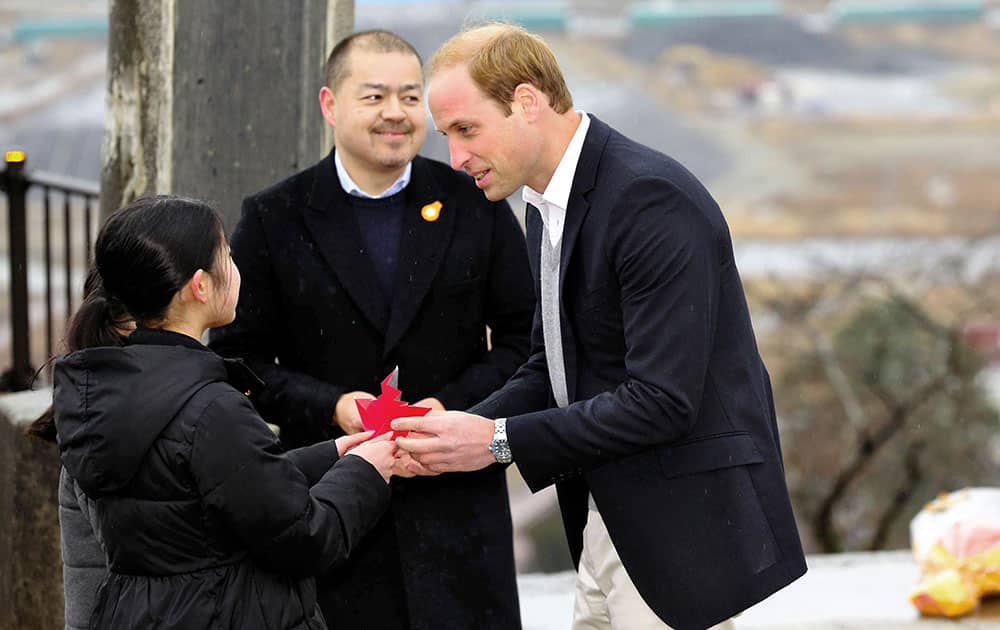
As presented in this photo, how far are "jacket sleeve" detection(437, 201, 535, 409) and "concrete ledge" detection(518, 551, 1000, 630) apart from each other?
55.2 inches

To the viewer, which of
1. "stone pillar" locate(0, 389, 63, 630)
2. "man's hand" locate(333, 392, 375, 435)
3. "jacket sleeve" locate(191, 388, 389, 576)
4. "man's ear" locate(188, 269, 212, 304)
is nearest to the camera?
"jacket sleeve" locate(191, 388, 389, 576)

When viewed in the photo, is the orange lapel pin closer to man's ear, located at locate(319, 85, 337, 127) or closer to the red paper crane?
man's ear, located at locate(319, 85, 337, 127)

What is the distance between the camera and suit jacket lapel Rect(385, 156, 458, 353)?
3283 mm

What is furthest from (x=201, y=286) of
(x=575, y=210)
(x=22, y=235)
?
(x=22, y=235)

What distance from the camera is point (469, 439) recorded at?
2.59 metres

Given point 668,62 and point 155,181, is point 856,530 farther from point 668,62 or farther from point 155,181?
point 668,62

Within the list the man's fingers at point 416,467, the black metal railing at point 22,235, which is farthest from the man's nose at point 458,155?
the black metal railing at point 22,235

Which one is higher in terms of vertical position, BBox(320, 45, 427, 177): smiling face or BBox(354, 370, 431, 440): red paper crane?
BBox(320, 45, 427, 177): smiling face

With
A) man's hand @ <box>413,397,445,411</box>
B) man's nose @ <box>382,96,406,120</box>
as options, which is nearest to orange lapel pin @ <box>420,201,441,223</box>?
man's nose @ <box>382,96,406,120</box>

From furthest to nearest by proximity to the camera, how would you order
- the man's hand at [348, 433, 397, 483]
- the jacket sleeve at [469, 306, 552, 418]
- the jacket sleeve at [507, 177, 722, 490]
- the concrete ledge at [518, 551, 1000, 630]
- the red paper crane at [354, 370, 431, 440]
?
1. the concrete ledge at [518, 551, 1000, 630]
2. the jacket sleeve at [469, 306, 552, 418]
3. the red paper crane at [354, 370, 431, 440]
4. the man's hand at [348, 433, 397, 483]
5. the jacket sleeve at [507, 177, 722, 490]

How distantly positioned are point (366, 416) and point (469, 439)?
267 mm

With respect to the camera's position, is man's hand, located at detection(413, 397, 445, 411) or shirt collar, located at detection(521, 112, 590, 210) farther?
man's hand, located at detection(413, 397, 445, 411)

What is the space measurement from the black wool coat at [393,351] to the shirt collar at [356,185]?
24 millimetres

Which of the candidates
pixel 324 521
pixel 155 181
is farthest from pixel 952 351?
pixel 324 521
